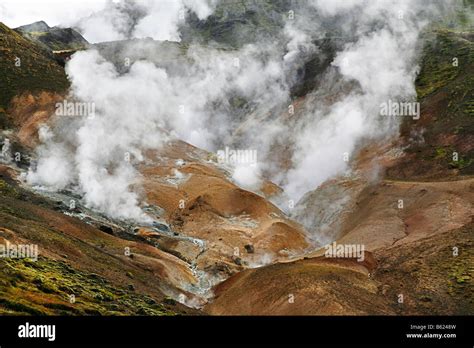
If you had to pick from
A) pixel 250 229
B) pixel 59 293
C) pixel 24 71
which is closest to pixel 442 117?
pixel 250 229

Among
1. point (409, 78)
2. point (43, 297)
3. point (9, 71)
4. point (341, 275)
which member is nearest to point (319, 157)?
point (409, 78)

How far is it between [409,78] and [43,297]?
233 ft

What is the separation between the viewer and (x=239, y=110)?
111750 millimetres

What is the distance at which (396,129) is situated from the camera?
7375cm

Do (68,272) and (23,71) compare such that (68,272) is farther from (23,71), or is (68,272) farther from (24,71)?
(24,71)
